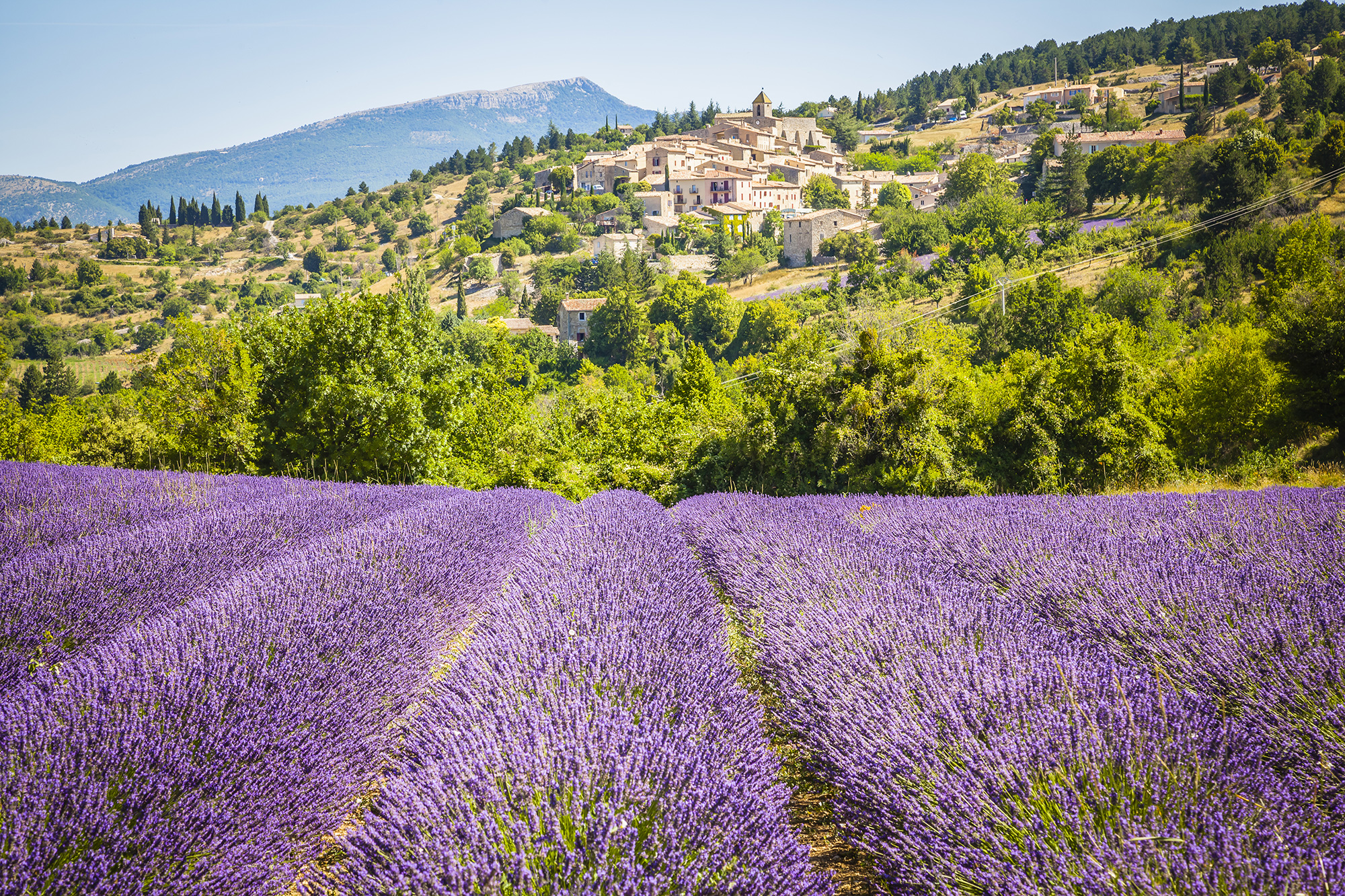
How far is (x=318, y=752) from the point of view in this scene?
2.71 metres

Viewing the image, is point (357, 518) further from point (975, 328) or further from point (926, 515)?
point (975, 328)

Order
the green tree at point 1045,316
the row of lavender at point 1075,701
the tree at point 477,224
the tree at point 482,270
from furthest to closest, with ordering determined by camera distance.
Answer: the tree at point 477,224 → the tree at point 482,270 → the green tree at point 1045,316 → the row of lavender at point 1075,701

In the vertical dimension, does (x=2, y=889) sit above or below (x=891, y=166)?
below

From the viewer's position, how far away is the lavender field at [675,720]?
195 cm

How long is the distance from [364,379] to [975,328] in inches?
1506

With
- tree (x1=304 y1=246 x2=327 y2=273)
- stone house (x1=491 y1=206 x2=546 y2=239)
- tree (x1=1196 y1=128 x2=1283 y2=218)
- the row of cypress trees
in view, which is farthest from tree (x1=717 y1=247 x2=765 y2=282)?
the row of cypress trees

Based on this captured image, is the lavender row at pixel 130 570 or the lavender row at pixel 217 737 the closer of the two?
the lavender row at pixel 217 737

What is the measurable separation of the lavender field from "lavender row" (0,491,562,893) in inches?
0.5

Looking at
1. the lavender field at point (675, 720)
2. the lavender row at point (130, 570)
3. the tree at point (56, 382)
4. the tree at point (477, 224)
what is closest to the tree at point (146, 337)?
the tree at point (56, 382)

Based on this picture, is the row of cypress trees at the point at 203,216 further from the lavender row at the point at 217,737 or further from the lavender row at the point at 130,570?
the lavender row at the point at 217,737

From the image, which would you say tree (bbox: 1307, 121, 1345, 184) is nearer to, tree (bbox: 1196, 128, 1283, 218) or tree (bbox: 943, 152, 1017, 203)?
tree (bbox: 1196, 128, 1283, 218)

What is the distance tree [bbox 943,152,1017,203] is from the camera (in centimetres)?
7450

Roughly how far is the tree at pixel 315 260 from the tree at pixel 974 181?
96717 mm

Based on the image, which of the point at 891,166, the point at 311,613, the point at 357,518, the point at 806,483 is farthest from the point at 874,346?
the point at 891,166
